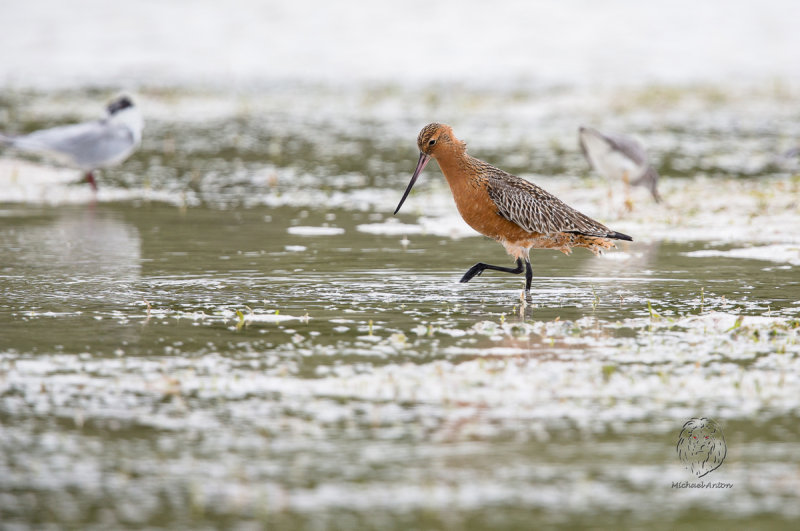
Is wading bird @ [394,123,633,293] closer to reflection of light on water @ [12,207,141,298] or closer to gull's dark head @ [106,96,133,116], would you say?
reflection of light on water @ [12,207,141,298]

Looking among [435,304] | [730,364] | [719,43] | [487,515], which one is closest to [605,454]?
[487,515]

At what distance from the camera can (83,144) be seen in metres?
15.4

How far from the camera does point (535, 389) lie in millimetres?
6312

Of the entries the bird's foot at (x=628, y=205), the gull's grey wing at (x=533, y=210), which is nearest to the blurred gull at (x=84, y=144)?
the bird's foot at (x=628, y=205)

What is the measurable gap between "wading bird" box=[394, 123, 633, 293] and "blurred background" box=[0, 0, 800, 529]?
0.46 m

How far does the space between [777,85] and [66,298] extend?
23.6 metres

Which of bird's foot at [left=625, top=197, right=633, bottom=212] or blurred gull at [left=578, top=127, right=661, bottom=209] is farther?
blurred gull at [left=578, top=127, right=661, bottom=209]

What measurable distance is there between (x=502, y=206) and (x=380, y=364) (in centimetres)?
269

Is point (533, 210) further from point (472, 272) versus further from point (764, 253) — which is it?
point (764, 253)

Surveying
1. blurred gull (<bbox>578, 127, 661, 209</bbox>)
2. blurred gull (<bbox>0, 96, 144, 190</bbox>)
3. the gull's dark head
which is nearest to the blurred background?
blurred gull (<bbox>578, 127, 661, 209</bbox>)

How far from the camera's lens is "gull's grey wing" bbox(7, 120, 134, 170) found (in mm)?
15312

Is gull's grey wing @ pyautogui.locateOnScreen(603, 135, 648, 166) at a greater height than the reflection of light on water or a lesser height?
greater

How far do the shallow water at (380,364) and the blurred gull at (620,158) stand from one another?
388 millimetres

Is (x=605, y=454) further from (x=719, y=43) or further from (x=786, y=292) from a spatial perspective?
(x=719, y=43)
